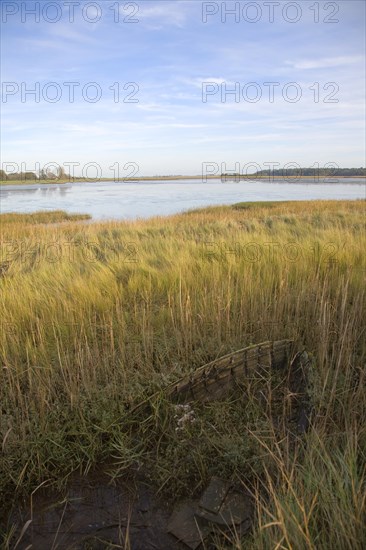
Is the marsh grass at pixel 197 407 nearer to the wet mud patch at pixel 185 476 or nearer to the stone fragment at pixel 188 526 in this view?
the wet mud patch at pixel 185 476

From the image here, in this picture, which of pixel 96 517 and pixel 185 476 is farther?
pixel 185 476

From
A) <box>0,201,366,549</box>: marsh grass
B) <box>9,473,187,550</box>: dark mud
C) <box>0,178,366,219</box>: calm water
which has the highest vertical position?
<box>0,178,366,219</box>: calm water

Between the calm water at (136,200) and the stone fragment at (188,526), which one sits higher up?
the calm water at (136,200)

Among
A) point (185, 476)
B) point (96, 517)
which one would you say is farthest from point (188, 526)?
point (96, 517)

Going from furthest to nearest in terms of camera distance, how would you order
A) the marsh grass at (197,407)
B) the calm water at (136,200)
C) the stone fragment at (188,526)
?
the calm water at (136,200) → the stone fragment at (188,526) → the marsh grass at (197,407)

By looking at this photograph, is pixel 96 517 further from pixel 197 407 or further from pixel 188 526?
pixel 197 407

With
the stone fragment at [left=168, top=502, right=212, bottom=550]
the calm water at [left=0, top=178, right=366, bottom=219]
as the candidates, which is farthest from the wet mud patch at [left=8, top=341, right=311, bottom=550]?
the calm water at [left=0, top=178, right=366, bottom=219]

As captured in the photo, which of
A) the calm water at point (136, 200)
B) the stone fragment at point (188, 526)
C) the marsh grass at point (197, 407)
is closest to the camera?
the marsh grass at point (197, 407)

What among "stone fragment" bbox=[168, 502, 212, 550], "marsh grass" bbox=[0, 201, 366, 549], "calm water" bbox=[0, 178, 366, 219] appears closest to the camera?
"marsh grass" bbox=[0, 201, 366, 549]

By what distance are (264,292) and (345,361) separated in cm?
147

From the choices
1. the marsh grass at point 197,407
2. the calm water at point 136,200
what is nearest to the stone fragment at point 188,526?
the marsh grass at point 197,407

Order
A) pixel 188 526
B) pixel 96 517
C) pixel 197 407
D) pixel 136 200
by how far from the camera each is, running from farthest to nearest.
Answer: pixel 136 200 → pixel 197 407 → pixel 96 517 → pixel 188 526

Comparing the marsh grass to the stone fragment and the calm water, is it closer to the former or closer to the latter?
the stone fragment

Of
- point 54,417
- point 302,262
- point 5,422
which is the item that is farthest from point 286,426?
point 302,262
